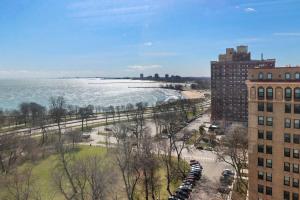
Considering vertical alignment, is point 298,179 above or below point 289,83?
below

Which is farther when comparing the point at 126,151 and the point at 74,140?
the point at 74,140

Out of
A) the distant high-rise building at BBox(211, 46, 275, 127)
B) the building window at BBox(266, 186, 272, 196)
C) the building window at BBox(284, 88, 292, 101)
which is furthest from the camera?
the distant high-rise building at BBox(211, 46, 275, 127)

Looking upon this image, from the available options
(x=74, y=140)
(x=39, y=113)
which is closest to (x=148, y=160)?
(x=74, y=140)

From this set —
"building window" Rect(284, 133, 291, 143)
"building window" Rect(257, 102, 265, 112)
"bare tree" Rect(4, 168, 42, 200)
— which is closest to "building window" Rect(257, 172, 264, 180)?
"building window" Rect(284, 133, 291, 143)

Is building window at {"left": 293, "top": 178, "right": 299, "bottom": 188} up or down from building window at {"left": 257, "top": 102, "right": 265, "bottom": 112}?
down

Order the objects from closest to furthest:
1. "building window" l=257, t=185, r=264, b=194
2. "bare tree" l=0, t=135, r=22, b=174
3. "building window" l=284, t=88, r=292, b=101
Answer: "building window" l=284, t=88, r=292, b=101, "building window" l=257, t=185, r=264, b=194, "bare tree" l=0, t=135, r=22, b=174

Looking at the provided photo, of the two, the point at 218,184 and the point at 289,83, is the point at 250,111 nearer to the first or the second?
the point at 289,83

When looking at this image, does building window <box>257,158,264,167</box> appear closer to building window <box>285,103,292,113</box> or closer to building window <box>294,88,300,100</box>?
building window <box>285,103,292,113</box>
